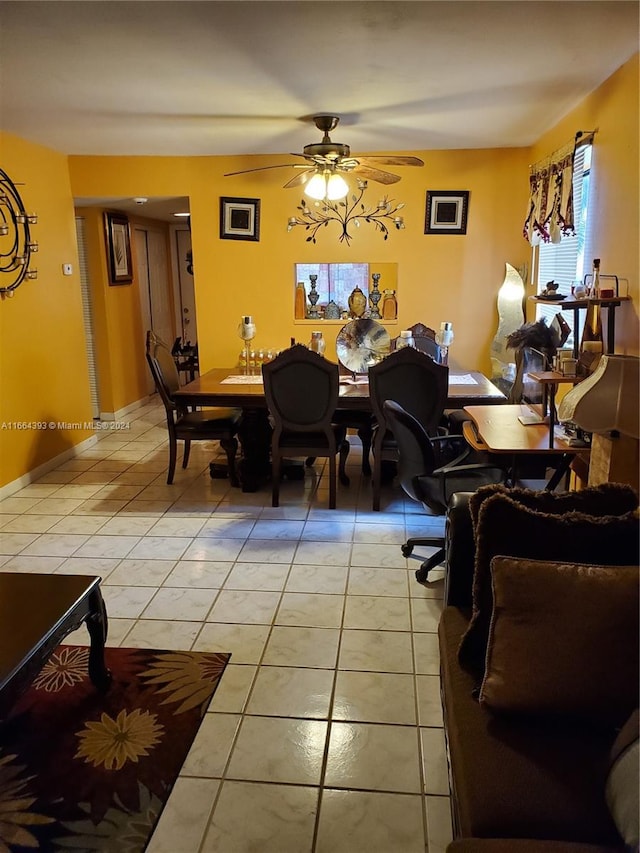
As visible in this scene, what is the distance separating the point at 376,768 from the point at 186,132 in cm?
392

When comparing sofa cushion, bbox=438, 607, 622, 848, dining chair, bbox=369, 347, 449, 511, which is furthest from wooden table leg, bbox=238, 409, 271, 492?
sofa cushion, bbox=438, 607, 622, 848

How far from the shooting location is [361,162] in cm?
403

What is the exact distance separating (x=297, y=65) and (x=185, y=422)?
2.44 meters

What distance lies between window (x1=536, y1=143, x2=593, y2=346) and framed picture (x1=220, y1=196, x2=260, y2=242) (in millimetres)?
2264

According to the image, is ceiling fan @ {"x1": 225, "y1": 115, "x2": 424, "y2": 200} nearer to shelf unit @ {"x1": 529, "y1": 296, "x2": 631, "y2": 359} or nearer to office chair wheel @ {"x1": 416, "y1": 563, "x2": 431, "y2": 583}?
shelf unit @ {"x1": 529, "y1": 296, "x2": 631, "y2": 359}

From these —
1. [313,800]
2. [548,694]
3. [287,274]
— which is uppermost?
[287,274]

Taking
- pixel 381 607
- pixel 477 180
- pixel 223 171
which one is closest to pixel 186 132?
pixel 223 171

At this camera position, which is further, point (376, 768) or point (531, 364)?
point (531, 364)

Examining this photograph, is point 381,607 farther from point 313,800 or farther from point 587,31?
point 587,31

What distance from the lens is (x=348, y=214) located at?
516 centimetres

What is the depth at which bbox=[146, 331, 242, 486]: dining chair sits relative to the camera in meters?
4.38

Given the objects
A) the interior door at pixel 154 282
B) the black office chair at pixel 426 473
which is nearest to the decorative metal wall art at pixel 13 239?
the interior door at pixel 154 282

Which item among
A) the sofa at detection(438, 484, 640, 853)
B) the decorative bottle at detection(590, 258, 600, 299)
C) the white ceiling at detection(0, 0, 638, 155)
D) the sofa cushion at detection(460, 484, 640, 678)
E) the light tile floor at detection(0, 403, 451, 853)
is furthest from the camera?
the decorative bottle at detection(590, 258, 600, 299)

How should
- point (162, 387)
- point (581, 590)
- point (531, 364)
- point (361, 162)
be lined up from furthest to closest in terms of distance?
point (162, 387)
point (361, 162)
point (531, 364)
point (581, 590)
